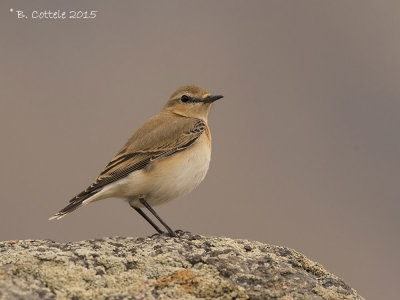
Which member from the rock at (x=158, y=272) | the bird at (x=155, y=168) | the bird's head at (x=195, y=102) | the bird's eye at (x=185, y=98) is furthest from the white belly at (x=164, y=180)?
the rock at (x=158, y=272)

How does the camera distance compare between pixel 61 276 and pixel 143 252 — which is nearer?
pixel 61 276

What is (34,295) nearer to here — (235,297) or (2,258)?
(2,258)

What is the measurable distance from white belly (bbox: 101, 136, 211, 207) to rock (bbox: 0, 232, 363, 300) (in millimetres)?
1559

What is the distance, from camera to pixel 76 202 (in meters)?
7.21

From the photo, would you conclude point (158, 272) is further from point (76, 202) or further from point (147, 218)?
point (147, 218)

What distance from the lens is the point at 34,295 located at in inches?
176

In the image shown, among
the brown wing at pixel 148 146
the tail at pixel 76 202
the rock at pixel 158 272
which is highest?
the brown wing at pixel 148 146

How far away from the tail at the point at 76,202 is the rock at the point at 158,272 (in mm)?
1185

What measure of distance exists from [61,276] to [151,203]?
3137 millimetres

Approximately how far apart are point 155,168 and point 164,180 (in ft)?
0.63

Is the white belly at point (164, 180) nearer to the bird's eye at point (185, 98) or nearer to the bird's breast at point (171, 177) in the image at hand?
the bird's breast at point (171, 177)

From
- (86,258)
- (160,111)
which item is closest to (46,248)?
(86,258)

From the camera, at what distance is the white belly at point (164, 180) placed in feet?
24.9

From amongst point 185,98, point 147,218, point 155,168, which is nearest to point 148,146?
point 155,168
